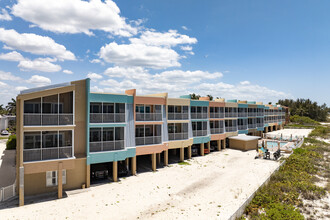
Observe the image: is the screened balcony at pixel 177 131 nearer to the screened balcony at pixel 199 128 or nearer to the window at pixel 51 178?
the screened balcony at pixel 199 128

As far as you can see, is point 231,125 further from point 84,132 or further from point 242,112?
point 84,132

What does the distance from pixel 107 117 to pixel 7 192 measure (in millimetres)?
10222

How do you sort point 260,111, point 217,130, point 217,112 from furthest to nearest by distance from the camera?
point 260,111, point 217,112, point 217,130

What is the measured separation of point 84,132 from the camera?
19672mm

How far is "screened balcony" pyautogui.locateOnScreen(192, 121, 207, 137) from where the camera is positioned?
3117cm

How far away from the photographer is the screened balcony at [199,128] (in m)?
31.2

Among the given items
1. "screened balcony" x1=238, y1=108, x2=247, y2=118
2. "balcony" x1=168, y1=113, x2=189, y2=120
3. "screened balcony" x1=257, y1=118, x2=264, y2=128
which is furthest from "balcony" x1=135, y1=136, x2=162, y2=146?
"screened balcony" x1=257, y1=118, x2=264, y2=128

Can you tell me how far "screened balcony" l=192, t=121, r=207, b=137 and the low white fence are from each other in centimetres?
2217

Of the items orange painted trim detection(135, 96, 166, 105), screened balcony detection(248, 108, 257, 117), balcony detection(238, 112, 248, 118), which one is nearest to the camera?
orange painted trim detection(135, 96, 166, 105)

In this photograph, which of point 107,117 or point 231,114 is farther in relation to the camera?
point 231,114

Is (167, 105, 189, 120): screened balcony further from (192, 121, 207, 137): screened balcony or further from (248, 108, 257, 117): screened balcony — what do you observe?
(248, 108, 257, 117): screened balcony

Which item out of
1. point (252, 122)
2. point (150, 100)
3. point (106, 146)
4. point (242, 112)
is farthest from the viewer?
point (252, 122)

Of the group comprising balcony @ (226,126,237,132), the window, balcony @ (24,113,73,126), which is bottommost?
the window

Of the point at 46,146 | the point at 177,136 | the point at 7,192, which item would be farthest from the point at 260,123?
the point at 7,192
